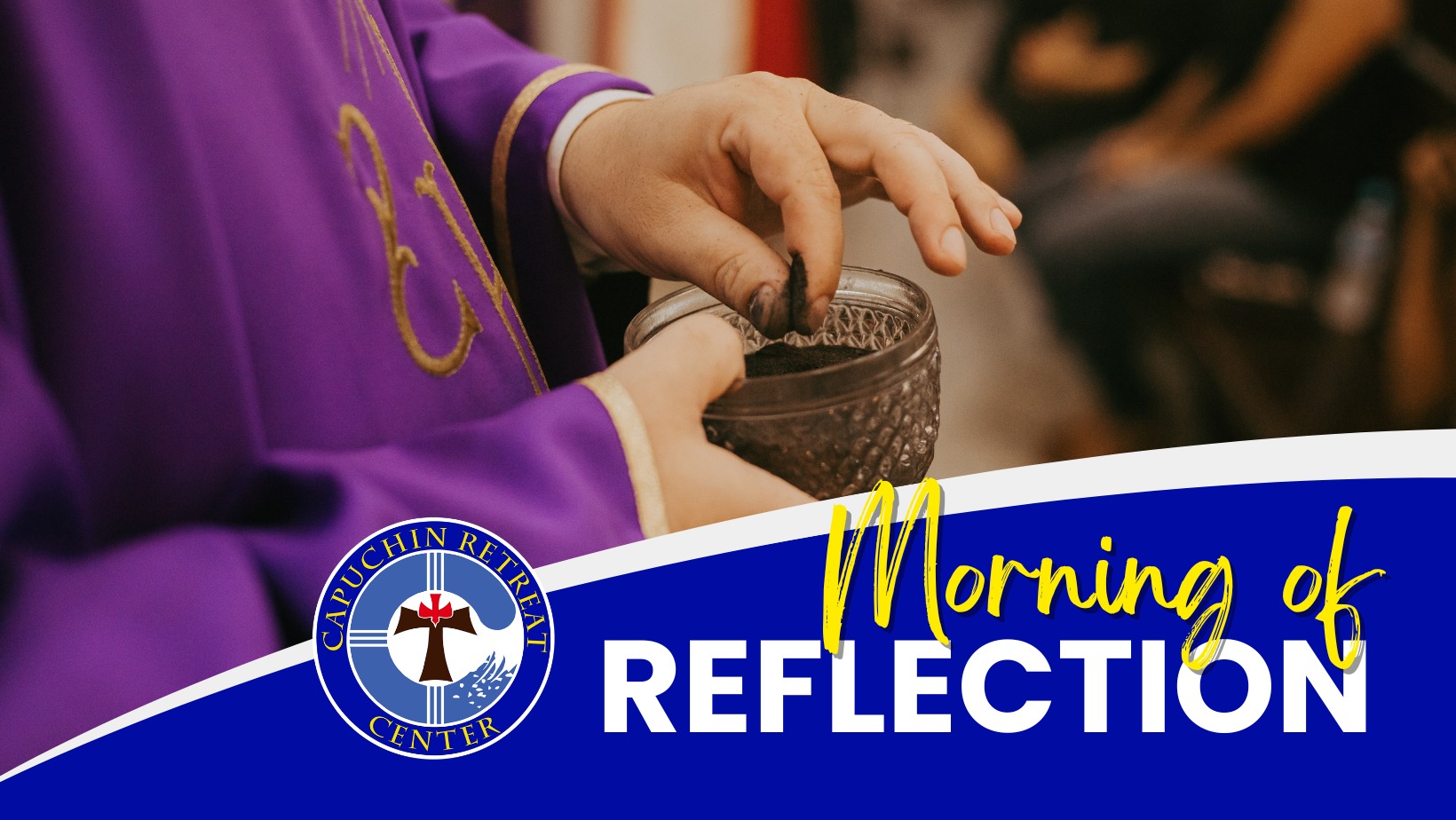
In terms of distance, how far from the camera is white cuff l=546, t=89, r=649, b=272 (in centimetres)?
40

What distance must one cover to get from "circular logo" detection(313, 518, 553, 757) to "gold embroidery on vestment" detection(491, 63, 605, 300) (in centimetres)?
14

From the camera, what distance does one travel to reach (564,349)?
0.42m

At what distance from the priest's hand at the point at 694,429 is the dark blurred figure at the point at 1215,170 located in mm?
716

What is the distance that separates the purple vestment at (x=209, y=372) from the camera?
0.26 meters

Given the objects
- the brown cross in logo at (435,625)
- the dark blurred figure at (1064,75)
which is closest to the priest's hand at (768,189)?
the brown cross in logo at (435,625)

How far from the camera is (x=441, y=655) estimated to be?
316 millimetres

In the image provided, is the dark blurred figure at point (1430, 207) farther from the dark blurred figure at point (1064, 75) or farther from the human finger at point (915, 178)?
the human finger at point (915, 178)

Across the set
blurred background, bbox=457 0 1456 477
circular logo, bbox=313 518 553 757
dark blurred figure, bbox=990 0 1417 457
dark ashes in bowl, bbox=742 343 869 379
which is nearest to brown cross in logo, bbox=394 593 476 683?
circular logo, bbox=313 518 553 757

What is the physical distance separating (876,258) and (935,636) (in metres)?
0.11

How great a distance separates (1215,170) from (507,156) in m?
0.77

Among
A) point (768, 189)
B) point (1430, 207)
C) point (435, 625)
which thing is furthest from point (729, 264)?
point (1430, 207)

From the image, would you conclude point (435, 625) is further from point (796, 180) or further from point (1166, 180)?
point (1166, 180)

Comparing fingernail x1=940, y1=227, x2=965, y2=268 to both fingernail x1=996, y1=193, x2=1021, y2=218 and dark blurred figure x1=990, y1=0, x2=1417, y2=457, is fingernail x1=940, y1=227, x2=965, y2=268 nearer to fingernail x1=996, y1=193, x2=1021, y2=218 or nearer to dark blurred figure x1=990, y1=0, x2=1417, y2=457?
fingernail x1=996, y1=193, x2=1021, y2=218

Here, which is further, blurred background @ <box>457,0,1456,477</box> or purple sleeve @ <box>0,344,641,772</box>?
blurred background @ <box>457,0,1456,477</box>
